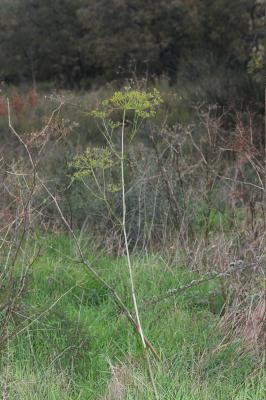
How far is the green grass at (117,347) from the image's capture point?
3889 millimetres

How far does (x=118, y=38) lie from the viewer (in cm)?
2066

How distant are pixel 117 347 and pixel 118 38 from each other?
17.0 m

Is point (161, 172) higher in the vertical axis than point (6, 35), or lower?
higher

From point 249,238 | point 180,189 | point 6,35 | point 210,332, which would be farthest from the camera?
point 6,35

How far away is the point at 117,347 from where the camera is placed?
4496 mm

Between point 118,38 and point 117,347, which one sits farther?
point 118,38

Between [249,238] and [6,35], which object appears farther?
[6,35]

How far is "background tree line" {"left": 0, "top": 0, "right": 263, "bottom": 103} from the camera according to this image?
18.8 m

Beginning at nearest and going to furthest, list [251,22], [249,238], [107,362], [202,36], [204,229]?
[107,362], [249,238], [204,229], [251,22], [202,36]

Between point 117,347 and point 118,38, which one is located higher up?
point 117,347

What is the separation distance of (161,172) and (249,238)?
4.18 ft

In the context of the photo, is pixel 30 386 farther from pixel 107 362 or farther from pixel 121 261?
pixel 121 261

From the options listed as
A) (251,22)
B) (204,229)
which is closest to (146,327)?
(204,229)

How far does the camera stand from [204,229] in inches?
250
